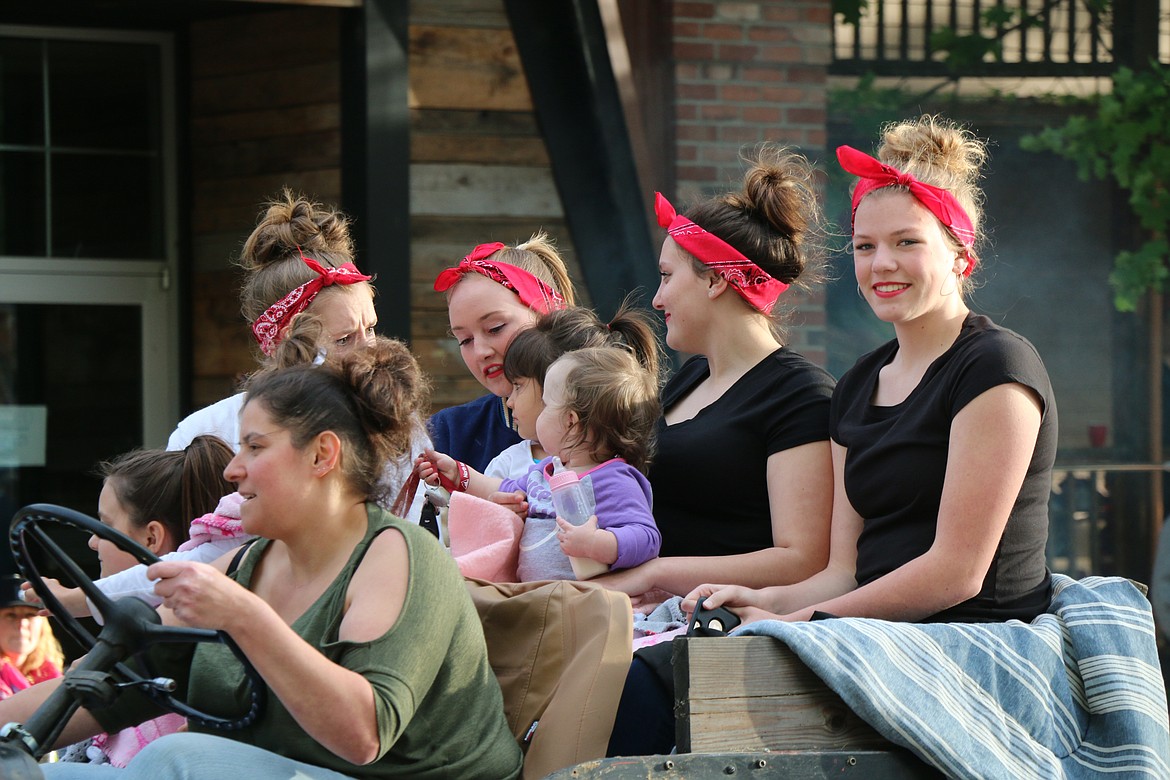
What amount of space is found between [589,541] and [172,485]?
89 cm

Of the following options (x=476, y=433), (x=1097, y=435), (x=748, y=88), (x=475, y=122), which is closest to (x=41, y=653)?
(x=476, y=433)

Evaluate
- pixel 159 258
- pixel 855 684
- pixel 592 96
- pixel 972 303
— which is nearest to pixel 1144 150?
pixel 972 303

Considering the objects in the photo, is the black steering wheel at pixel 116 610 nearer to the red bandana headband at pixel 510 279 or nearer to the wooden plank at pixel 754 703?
the wooden plank at pixel 754 703

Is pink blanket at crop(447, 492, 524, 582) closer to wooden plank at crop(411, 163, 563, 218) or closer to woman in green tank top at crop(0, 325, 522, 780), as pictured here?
woman in green tank top at crop(0, 325, 522, 780)

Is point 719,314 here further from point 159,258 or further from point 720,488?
point 159,258

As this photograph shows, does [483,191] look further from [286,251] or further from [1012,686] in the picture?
[1012,686]

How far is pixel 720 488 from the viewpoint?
9.77 ft

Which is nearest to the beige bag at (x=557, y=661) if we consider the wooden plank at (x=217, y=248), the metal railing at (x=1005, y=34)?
the wooden plank at (x=217, y=248)

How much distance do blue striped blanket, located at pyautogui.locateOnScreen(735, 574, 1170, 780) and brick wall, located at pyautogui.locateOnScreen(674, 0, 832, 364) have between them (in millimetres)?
3324

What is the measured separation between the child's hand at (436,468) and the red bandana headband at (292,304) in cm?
66

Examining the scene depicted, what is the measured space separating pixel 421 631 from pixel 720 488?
1032 millimetres

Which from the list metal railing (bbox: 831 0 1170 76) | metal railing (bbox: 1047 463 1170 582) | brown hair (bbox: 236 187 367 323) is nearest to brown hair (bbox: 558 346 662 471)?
brown hair (bbox: 236 187 367 323)

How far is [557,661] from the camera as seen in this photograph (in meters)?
2.42

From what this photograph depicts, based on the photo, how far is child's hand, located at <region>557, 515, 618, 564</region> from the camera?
2727mm
